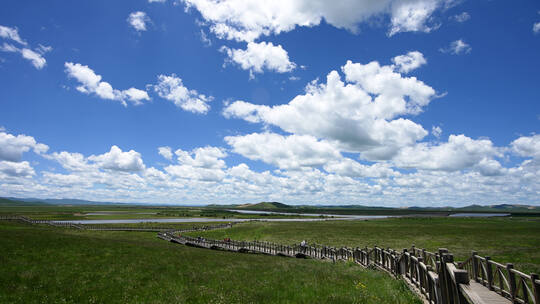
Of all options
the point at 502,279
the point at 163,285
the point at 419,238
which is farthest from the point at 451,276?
the point at 419,238

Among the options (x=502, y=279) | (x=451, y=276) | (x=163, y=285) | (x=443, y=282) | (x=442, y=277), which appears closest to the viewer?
(x=451, y=276)

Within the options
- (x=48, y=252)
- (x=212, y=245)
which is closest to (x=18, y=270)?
(x=48, y=252)

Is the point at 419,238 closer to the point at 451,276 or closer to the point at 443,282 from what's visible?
the point at 443,282

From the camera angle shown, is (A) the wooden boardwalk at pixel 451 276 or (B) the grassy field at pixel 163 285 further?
(B) the grassy field at pixel 163 285

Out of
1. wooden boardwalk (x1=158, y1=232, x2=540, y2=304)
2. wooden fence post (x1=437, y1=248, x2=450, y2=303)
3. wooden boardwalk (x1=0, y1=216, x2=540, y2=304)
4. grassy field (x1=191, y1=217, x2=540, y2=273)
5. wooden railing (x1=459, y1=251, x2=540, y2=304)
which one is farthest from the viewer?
grassy field (x1=191, y1=217, x2=540, y2=273)

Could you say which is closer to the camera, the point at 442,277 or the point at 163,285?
the point at 442,277

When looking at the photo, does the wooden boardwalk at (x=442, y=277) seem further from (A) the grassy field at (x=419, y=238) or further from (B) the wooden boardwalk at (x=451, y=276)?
(A) the grassy field at (x=419, y=238)

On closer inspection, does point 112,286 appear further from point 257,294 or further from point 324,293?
point 324,293

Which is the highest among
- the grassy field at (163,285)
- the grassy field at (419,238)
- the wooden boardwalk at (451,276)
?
the wooden boardwalk at (451,276)

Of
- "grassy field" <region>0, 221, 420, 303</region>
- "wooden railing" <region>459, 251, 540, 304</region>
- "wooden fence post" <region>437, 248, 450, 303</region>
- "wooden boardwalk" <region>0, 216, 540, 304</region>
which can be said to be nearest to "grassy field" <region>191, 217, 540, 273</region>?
"wooden boardwalk" <region>0, 216, 540, 304</region>

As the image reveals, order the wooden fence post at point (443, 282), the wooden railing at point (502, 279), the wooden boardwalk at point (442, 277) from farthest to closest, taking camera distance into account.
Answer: the wooden railing at point (502, 279), the wooden fence post at point (443, 282), the wooden boardwalk at point (442, 277)

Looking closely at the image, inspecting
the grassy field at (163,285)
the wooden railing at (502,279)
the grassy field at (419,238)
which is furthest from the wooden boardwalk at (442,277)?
the grassy field at (419,238)

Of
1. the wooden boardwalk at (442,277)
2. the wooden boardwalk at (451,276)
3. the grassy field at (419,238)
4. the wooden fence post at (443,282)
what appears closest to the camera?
the wooden boardwalk at (442,277)

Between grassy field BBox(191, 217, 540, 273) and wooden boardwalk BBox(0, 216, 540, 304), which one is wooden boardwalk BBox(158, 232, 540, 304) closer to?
wooden boardwalk BBox(0, 216, 540, 304)
